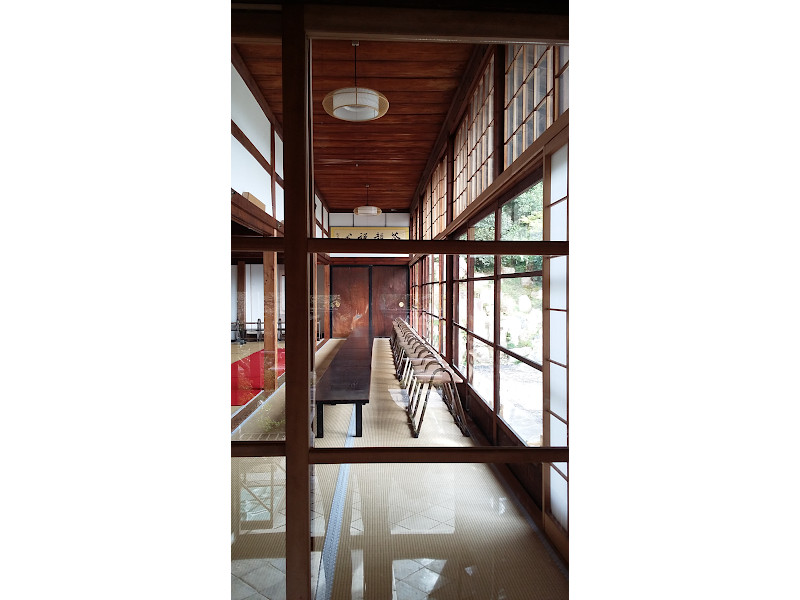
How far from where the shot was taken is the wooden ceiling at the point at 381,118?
0.95m

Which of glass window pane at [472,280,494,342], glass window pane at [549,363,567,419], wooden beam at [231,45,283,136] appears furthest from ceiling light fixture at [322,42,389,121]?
glass window pane at [549,363,567,419]

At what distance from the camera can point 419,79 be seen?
104 centimetres

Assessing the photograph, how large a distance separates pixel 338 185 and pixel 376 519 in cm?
86

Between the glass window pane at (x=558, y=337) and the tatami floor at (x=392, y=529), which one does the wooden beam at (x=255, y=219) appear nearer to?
the tatami floor at (x=392, y=529)

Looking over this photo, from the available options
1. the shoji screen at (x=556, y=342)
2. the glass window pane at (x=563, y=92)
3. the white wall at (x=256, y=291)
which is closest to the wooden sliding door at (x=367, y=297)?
the white wall at (x=256, y=291)

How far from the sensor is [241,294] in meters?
0.91

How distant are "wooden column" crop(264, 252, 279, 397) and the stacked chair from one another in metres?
0.31

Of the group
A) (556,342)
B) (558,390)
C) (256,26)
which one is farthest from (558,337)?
(256,26)

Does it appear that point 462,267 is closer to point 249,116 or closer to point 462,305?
point 462,305

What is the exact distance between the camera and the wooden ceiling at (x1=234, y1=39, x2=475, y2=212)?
37.6 inches

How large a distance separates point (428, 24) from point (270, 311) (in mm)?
783

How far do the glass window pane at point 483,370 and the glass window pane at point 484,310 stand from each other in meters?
0.03

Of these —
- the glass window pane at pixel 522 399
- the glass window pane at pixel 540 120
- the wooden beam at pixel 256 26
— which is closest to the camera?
the wooden beam at pixel 256 26
